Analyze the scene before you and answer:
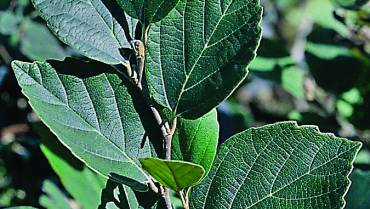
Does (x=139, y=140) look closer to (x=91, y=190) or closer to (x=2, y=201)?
(x=91, y=190)

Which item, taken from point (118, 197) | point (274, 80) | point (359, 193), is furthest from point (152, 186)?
point (274, 80)

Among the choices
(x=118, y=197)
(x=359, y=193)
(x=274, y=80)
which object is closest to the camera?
(x=118, y=197)

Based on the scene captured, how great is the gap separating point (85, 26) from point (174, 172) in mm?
190

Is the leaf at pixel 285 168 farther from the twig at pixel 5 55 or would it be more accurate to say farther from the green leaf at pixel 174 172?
the twig at pixel 5 55

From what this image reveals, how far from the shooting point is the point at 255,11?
0.76 meters

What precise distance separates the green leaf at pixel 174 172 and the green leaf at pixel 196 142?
0.05 metres

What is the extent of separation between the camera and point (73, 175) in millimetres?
1183

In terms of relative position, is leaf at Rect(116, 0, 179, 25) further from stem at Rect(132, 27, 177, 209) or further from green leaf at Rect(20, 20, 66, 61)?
green leaf at Rect(20, 20, 66, 61)

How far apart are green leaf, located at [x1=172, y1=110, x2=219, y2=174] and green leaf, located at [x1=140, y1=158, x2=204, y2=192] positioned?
0.05 meters

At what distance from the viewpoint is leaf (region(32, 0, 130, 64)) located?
79 cm

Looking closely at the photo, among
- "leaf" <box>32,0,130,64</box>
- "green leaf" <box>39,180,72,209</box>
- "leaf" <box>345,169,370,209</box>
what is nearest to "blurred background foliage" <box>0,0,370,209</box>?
"green leaf" <box>39,180,72,209</box>

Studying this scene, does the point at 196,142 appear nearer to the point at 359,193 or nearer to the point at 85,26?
the point at 85,26

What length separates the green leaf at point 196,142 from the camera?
809 mm

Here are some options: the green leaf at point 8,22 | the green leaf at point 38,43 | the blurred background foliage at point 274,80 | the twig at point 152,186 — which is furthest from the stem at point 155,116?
the green leaf at point 8,22
